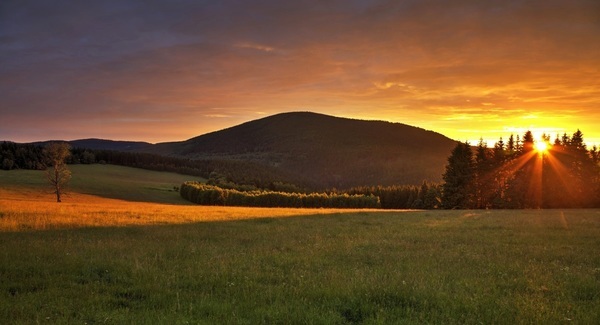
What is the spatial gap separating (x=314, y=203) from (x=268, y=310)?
94517 mm

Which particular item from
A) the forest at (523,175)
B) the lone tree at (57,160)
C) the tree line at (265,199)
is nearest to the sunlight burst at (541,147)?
the forest at (523,175)

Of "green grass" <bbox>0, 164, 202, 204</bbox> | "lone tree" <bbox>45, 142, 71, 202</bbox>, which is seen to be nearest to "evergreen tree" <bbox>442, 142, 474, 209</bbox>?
"green grass" <bbox>0, 164, 202, 204</bbox>

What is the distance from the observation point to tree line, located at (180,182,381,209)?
9656 cm

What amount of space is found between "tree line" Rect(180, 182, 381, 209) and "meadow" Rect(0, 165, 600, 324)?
76.2 metres

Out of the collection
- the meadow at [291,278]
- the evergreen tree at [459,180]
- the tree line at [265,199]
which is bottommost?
the tree line at [265,199]

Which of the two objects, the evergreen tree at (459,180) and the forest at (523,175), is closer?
the forest at (523,175)

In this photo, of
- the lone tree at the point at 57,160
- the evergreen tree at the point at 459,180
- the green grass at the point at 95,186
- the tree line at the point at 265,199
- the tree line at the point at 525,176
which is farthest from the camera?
the tree line at the point at 265,199

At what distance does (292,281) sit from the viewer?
1049 cm

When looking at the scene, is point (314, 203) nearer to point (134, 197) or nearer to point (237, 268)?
point (134, 197)

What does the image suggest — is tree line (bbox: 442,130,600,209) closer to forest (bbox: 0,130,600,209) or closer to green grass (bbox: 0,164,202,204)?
forest (bbox: 0,130,600,209)

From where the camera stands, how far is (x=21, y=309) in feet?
25.9

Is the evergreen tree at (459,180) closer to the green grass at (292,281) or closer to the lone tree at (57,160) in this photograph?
the green grass at (292,281)

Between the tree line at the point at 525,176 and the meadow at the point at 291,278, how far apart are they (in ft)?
178

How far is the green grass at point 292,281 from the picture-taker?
790cm
